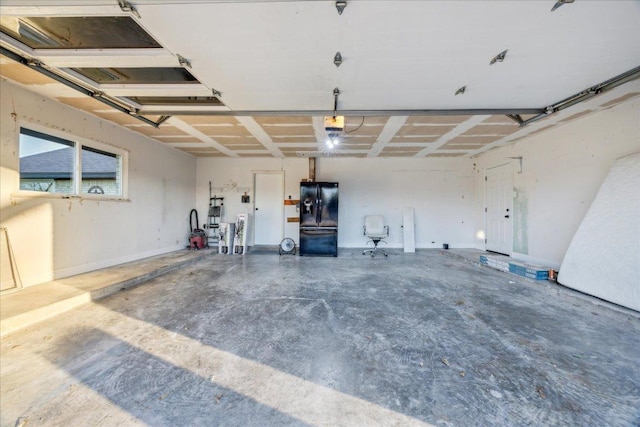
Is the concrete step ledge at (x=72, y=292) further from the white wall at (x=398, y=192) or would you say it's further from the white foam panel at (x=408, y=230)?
the white foam panel at (x=408, y=230)

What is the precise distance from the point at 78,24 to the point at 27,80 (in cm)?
168

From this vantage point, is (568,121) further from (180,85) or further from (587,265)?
(180,85)

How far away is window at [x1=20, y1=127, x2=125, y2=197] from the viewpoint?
3.24 m

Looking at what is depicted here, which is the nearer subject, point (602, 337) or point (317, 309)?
point (602, 337)

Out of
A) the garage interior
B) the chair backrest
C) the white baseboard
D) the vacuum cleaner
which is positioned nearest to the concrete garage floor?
the garage interior

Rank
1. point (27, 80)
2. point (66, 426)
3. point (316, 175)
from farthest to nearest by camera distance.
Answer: point (316, 175), point (27, 80), point (66, 426)

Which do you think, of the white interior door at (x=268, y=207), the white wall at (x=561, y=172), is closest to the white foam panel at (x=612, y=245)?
the white wall at (x=561, y=172)

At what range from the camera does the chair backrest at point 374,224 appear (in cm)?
628

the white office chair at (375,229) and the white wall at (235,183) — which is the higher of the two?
the white wall at (235,183)

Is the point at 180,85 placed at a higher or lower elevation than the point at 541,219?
higher

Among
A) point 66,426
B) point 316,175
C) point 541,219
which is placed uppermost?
point 316,175

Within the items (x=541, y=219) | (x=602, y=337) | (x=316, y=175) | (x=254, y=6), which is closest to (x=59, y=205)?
(x=254, y=6)

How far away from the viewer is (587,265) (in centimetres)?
326

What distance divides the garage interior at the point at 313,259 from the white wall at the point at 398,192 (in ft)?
4.18
